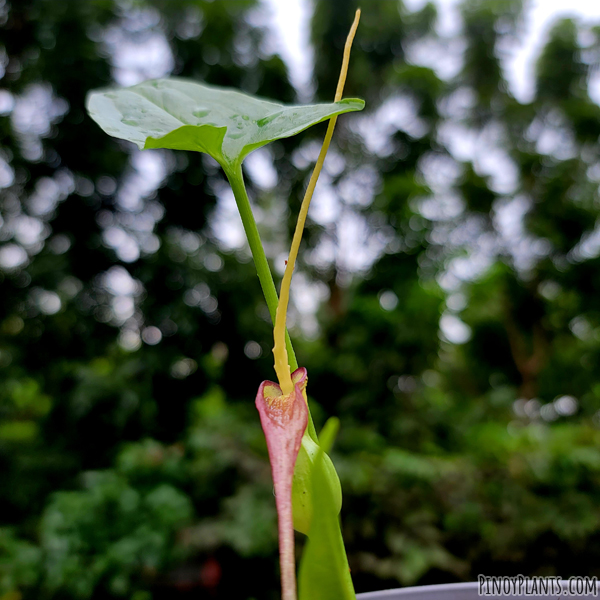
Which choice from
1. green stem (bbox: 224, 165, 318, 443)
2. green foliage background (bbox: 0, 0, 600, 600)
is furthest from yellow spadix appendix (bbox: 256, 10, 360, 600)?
green foliage background (bbox: 0, 0, 600, 600)

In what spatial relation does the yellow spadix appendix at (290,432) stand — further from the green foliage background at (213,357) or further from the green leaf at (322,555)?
the green foliage background at (213,357)

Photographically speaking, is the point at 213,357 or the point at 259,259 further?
the point at 213,357

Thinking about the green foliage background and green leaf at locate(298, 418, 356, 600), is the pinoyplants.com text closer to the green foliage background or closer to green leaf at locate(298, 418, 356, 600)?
green leaf at locate(298, 418, 356, 600)

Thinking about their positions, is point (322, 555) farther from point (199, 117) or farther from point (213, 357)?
point (213, 357)

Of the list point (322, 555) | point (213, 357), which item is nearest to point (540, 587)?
point (322, 555)

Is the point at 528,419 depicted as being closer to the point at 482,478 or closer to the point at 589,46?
the point at 482,478

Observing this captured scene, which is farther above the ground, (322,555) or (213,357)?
(213,357)

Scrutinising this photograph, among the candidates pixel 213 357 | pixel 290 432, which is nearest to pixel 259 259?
pixel 290 432

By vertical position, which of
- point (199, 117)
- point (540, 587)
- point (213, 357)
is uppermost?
point (213, 357)
